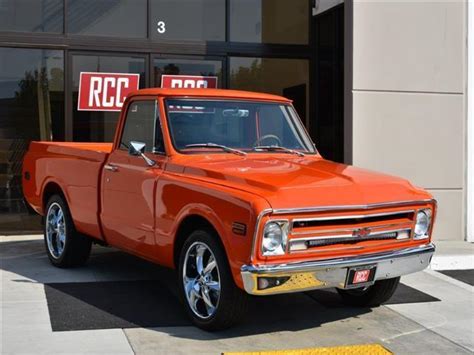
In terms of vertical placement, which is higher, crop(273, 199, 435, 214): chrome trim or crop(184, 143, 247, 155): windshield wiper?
crop(184, 143, 247, 155): windshield wiper

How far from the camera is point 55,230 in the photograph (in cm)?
779

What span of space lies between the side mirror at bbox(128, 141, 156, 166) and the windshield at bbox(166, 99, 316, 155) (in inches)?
10.8

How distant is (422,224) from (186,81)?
640cm

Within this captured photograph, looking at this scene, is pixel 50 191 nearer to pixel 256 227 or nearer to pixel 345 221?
pixel 256 227

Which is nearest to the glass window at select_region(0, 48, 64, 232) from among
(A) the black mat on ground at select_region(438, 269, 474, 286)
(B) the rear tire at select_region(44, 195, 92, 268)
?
(B) the rear tire at select_region(44, 195, 92, 268)

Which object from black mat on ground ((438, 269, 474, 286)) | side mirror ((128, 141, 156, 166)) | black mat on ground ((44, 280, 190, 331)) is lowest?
black mat on ground ((438, 269, 474, 286))

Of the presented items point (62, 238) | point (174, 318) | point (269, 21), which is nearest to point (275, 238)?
point (174, 318)

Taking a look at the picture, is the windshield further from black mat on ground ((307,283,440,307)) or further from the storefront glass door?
the storefront glass door

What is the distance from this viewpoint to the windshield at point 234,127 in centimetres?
607

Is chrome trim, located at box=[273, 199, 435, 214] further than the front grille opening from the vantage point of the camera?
No

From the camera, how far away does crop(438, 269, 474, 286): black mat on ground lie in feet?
25.3

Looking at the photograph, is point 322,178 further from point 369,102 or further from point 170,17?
point 170,17

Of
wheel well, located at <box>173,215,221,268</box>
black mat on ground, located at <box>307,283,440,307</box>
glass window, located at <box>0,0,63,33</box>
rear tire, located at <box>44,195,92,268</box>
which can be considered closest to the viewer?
wheel well, located at <box>173,215,221,268</box>

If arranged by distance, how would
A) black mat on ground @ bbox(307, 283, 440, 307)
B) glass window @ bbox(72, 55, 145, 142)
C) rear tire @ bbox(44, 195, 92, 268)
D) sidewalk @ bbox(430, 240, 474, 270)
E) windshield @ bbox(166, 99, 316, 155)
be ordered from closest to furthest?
windshield @ bbox(166, 99, 316, 155)
black mat on ground @ bbox(307, 283, 440, 307)
rear tire @ bbox(44, 195, 92, 268)
sidewalk @ bbox(430, 240, 474, 270)
glass window @ bbox(72, 55, 145, 142)
